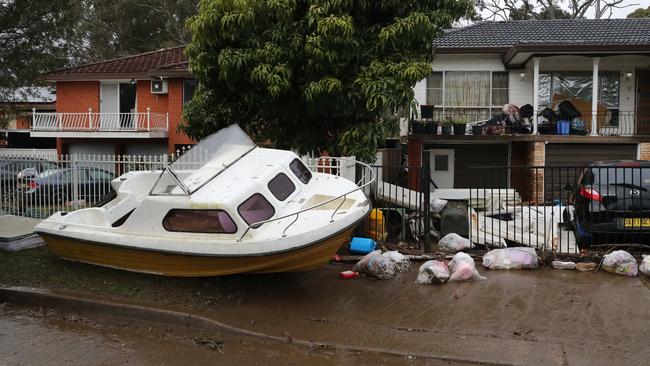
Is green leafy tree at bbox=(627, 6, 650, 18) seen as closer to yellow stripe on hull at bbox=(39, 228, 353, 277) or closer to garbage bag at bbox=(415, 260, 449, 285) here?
garbage bag at bbox=(415, 260, 449, 285)

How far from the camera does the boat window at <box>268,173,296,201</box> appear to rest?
666cm

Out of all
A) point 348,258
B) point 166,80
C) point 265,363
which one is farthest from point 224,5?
point 166,80

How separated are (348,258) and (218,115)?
3463 mm

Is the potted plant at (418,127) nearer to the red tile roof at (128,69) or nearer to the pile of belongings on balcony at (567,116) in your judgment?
the pile of belongings on balcony at (567,116)

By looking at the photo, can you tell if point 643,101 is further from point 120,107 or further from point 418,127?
point 120,107

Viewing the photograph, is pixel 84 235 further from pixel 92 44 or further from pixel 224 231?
pixel 92 44

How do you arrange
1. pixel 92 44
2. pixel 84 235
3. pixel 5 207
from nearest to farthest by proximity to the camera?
pixel 84 235 → pixel 5 207 → pixel 92 44

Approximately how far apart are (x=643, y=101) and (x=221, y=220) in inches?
639

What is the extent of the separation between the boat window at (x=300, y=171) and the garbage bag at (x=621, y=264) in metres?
4.10

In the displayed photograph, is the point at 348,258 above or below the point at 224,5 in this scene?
below

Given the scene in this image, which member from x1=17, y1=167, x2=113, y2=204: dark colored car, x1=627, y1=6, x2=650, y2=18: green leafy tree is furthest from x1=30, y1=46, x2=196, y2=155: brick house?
x1=627, y1=6, x2=650, y2=18: green leafy tree

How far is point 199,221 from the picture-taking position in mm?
6250

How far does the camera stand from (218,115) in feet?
31.7

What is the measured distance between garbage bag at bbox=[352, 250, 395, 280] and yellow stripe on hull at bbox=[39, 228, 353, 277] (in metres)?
1.01
